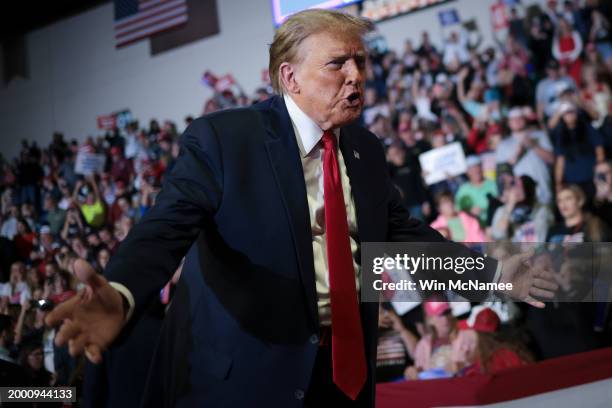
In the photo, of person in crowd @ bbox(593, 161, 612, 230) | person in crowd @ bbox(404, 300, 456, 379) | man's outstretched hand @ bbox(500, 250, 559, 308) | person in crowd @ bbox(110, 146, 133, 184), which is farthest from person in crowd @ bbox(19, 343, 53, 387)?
person in crowd @ bbox(110, 146, 133, 184)

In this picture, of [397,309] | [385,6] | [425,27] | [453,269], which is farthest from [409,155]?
[453,269]

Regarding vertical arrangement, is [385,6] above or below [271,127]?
above

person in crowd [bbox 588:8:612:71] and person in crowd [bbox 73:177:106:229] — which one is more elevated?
person in crowd [bbox 588:8:612:71]

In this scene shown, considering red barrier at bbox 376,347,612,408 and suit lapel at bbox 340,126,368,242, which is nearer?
suit lapel at bbox 340,126,368,242

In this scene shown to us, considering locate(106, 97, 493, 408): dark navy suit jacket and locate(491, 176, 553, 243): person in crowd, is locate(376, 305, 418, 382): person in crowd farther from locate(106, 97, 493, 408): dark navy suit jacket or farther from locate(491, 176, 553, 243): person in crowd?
locate(106, 97, 493, 408): dark navy suit jacket

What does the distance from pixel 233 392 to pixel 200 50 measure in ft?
26.2

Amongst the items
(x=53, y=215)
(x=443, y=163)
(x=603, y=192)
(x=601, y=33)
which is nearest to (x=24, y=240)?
(x=53, y=215)

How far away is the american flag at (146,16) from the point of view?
25.5 ft

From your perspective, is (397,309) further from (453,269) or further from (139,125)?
(139,125)

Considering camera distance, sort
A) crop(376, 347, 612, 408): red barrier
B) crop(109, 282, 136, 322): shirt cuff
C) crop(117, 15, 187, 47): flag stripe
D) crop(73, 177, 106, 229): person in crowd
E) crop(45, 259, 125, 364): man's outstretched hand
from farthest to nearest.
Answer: crop(117, 15, 187, 47): flag stripe → crop(73, 177, 106, 229): person in crowd → crop(376, 347, 612, 408): red barrier → crop(109, 282, 136, 322): shirt cuff → crop(45, 259, 125, 364): man's outstretched hand

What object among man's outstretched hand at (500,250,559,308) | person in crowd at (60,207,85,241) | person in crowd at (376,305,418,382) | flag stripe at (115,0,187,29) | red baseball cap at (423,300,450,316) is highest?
flag stripe at (115,0,187,29)

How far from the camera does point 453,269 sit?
157 cm

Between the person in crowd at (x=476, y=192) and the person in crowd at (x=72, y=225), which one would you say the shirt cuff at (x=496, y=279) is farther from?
the person in crowd at (x=72, y=225)

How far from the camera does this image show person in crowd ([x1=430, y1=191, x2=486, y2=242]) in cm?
479
